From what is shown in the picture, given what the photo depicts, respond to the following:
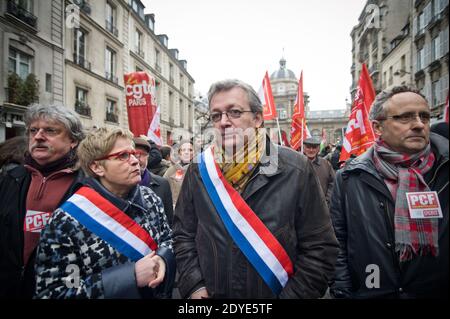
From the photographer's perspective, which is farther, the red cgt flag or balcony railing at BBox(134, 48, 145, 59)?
balcony railing at BBox(134, 48, 145, 59)

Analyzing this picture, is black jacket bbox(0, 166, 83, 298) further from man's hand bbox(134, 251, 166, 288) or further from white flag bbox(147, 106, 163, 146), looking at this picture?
white flag bbox(147, 106, 163, 146)

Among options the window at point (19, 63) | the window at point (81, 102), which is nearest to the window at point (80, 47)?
the window at point (81, 102)

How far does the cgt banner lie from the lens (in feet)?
16.4

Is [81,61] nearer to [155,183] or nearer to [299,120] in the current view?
[299,120]

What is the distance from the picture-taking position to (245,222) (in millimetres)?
1615

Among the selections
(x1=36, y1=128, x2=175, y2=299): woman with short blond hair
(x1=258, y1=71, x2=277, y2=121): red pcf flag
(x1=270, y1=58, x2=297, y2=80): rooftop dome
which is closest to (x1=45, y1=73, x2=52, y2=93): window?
(x1=258, y1=71, x2=277, y2=121): red pcf flag

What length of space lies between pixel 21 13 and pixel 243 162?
9902 mm

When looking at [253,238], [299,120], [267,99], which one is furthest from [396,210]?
[299,120]

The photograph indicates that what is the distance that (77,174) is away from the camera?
213 cm

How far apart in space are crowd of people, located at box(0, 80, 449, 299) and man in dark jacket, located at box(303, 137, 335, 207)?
301 centimetres

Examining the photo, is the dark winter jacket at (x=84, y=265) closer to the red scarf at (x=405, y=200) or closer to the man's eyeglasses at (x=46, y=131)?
the man's eyeglasses at (x=46, y=131)

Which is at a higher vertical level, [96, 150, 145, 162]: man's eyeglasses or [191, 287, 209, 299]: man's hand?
[96, 150, 145, 162]: man's eyeglasses

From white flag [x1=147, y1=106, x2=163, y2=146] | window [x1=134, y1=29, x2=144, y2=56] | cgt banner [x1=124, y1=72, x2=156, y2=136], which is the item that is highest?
window [x1=134, y1=29, x2=144, y2=56]
